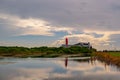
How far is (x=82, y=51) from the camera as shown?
11144 cm

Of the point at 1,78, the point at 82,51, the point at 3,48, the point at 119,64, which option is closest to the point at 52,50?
the point at 82,51

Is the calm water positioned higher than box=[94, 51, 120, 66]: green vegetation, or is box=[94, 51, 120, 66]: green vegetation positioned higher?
box=[94, 51, 120, 66]: green vegetation

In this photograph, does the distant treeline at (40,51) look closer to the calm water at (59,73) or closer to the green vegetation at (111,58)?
the green vegetation at (111,58)

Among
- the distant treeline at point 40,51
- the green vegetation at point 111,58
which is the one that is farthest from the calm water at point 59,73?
the distant treeline at point 40,51

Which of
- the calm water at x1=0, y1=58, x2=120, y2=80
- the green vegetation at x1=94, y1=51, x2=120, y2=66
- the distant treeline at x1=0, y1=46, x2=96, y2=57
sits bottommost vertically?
the calm water at x1=0, y1=58, x2=120, y2=80

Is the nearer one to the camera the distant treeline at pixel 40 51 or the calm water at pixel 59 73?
the calm water at pixel 59 73

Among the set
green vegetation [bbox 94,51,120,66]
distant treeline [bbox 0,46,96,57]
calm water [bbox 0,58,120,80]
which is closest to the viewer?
calm water [bbox 0,58,120,80]

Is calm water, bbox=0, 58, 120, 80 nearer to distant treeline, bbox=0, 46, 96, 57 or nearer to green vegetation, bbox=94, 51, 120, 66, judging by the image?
green vegetation, bbox=94, 51, 120, 66

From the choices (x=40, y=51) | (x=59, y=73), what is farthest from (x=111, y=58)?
(x=40, y=51)

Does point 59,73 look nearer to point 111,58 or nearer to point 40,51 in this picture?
point 111,58

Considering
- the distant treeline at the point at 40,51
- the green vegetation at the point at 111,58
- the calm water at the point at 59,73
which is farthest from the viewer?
the distant treeline at the point at 40,51

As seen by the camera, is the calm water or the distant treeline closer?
the calm water

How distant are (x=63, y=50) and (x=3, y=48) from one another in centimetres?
2090

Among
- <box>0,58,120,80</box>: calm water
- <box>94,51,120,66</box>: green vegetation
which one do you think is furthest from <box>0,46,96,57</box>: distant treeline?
<box>0,58,120,80</box>: calm water
